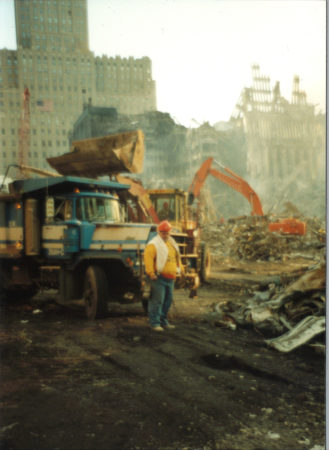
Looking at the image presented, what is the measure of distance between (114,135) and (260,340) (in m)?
2.87

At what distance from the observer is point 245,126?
4.28m

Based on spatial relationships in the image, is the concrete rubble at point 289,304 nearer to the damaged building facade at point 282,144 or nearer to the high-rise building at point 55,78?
the damaged building facade at point 282,144

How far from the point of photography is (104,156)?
15.5 ft

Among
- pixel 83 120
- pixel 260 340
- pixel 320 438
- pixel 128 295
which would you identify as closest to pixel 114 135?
pixel 83 120

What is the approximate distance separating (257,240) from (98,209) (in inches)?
105

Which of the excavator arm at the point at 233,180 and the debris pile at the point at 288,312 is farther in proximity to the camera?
the excavator arm at the point at 233,180

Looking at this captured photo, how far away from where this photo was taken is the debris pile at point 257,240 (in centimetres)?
417

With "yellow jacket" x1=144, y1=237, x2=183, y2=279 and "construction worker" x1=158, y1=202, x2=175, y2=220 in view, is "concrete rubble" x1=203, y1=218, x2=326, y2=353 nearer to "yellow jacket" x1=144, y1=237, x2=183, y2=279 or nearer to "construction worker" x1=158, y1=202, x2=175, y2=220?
"yellow jacket" x1=144, y1=237, x2=183, y2=279

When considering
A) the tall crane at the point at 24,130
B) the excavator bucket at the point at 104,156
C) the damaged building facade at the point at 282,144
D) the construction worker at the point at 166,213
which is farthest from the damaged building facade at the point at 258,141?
the construction worker at the point at 166,213

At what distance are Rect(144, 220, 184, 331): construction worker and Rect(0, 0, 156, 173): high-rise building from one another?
158cm

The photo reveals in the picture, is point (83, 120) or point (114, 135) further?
point (114, 135)

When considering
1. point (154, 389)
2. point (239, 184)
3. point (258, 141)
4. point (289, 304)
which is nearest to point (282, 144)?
point (258, 141)

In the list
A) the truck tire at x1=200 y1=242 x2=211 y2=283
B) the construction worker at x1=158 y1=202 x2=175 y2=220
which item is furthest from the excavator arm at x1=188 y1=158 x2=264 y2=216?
the construction worker at x1=158 y1=202 x2=175 y2=220

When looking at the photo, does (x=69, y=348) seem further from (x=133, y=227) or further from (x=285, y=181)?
(x=285, y=181)
